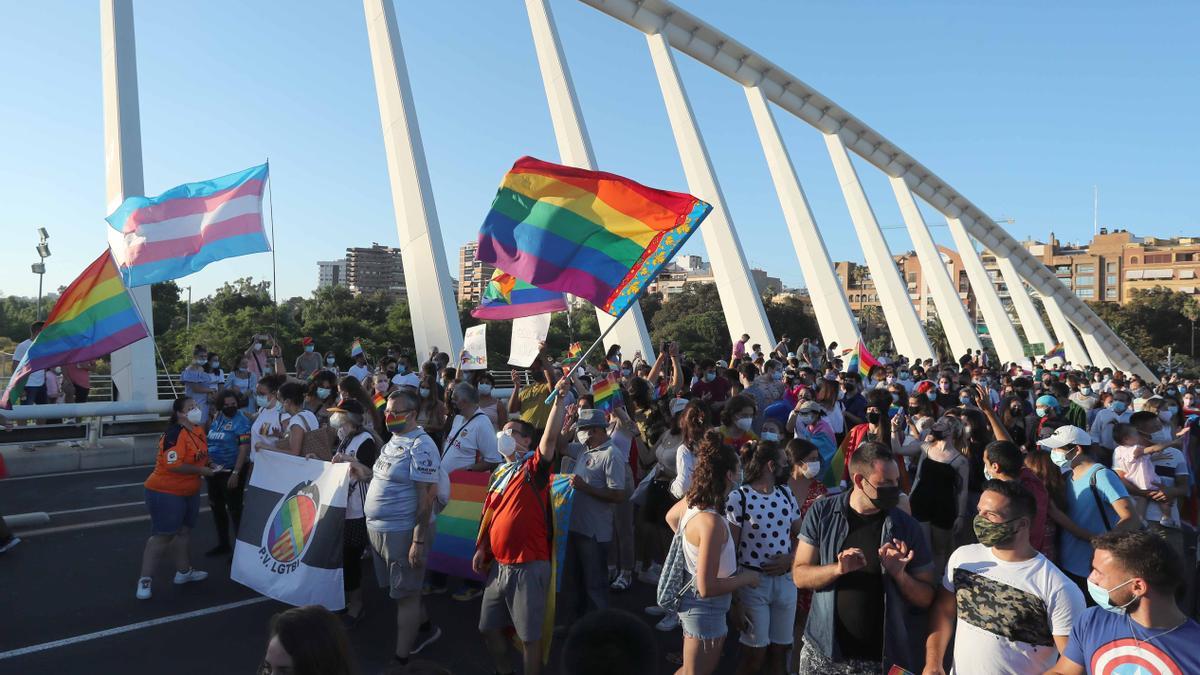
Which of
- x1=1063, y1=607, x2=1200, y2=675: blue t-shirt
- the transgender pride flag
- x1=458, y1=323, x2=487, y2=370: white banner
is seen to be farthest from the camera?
x1=458, y1=323, x2=487, y2=370: white banner

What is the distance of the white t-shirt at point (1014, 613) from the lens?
2.99 metres

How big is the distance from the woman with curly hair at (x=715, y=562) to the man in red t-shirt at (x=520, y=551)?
0.98 meters

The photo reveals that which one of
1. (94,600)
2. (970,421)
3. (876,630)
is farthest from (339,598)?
(970,421)

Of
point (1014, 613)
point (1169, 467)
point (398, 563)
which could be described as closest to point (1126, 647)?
point (1014, 613)

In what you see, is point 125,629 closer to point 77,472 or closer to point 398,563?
point 398,563

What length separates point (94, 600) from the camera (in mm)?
6203

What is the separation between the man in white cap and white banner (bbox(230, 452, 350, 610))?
473 centimetres

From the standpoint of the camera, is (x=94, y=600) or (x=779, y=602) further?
(x=94, y=600)

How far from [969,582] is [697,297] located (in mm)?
77261

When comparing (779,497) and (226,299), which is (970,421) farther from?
(226,299)

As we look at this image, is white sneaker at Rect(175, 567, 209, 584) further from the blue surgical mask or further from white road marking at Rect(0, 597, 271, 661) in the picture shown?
the blue surgical mask

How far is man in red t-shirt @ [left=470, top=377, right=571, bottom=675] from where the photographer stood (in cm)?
464

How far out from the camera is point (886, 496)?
3480 mm

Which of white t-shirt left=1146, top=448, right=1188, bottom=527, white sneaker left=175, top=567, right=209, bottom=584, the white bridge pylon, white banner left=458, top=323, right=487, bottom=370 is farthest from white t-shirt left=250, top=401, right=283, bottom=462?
the white bridge pylon
